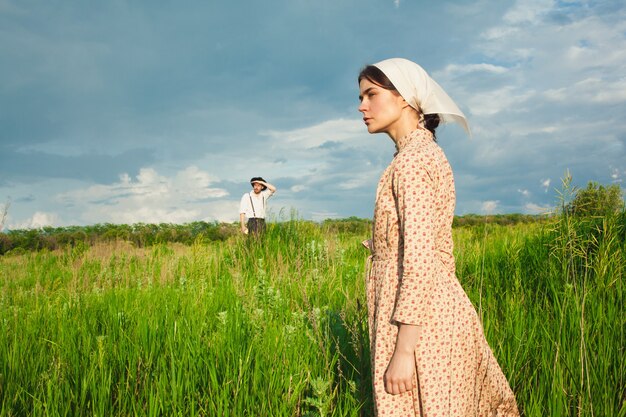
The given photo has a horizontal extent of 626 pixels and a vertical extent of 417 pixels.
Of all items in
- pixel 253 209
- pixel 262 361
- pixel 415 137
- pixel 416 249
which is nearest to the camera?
pixel 416 249

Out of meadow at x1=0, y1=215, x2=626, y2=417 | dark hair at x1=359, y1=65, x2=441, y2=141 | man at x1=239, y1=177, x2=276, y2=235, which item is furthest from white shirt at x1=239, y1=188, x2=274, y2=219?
dark hair at x1=359, y1=65, x2=441, y2=141

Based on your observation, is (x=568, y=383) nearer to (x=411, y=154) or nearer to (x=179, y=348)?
(x=411, y=154)

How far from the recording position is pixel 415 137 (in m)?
2.37

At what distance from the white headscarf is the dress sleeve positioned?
0.46 meters

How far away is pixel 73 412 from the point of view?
3219 mm

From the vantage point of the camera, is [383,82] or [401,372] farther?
[383,82]

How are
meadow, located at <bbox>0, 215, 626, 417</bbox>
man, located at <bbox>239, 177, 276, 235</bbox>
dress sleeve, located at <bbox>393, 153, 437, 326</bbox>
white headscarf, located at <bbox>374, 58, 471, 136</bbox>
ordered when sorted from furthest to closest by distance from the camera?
man, located at <bbox>239, 177, 276, 235</bbox> < meadow, located at <bbox>0, 215, 626, 417</bbox> < white headscarf, located at <bbox>374, 58, 471, 136</bbox> < dress sleeve, located at <bbox>393, 153, 437, 326</bbox>

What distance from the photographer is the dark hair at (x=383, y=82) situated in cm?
240

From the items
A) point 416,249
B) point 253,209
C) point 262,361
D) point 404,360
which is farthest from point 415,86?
point 253,209

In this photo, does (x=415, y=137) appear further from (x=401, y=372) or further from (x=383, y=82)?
(x=401, y=372)

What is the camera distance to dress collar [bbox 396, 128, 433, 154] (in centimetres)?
237

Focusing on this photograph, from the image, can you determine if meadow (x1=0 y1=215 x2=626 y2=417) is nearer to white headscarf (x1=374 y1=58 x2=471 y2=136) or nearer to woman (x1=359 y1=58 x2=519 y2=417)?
woman (x1=359 y1=58 x2=519 y2=417)

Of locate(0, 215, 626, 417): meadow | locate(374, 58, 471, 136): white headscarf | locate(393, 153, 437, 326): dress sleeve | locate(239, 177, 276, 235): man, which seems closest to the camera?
locate(393, 153, 437, 326): dress sleeve

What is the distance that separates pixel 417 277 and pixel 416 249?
0.12 m
